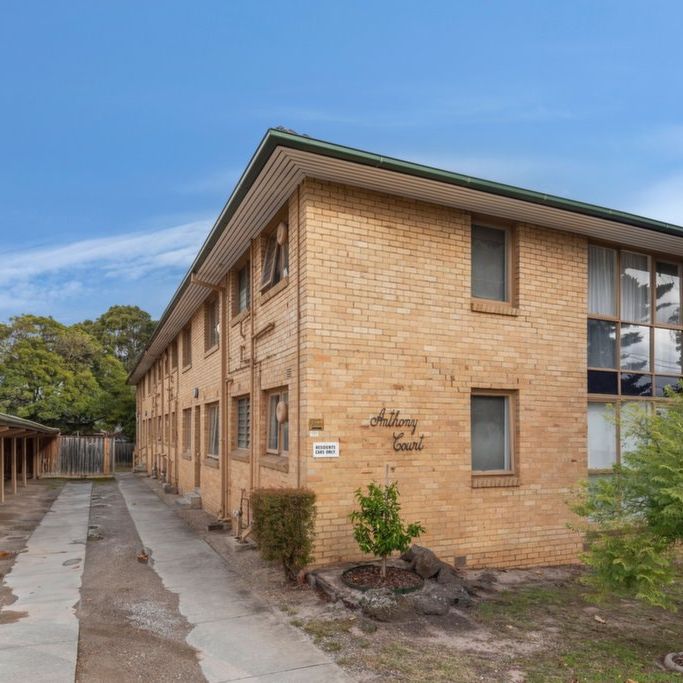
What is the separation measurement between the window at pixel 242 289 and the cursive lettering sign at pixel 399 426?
4.73 m

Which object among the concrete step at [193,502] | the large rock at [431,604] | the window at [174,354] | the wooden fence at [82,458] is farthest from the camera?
the wooden fence at [82,458]

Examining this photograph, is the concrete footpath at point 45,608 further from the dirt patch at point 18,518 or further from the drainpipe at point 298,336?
the drainpipe at point 298,336

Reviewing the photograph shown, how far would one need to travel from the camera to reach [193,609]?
6.86m

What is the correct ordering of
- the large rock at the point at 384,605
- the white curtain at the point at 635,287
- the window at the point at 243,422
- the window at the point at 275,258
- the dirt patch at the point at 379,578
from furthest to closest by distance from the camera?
the window at the point at 243,422, the white curtain at the point at 635,287, the window at the point at 275,258, the dirt patch at the point at 379,578, the large rock at the point at 384,605

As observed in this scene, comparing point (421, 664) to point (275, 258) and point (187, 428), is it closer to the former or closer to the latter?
point (275, 258)

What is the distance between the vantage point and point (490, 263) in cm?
951

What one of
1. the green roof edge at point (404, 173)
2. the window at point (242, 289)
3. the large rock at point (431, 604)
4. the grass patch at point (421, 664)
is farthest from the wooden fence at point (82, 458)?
the grass patch at point (421, 664)

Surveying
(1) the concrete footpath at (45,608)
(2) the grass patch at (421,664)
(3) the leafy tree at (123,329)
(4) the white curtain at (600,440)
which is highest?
(3) the leafy tree at (123,329)

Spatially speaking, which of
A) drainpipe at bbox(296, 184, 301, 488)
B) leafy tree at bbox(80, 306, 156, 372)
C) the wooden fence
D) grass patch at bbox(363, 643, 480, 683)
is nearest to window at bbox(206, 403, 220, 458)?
drainpipe at bbox(296, 184, 301, 488)

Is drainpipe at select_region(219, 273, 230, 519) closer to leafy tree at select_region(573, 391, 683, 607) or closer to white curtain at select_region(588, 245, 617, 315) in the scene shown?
white curtain at select_region(588, 245, 617, 315)

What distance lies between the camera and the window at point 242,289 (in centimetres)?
1206

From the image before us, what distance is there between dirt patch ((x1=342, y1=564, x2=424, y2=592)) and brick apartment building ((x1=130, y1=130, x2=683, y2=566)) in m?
0.54

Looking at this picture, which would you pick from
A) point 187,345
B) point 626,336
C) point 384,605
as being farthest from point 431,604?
point 187,345

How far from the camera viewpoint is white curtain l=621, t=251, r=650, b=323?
34.9 feet
